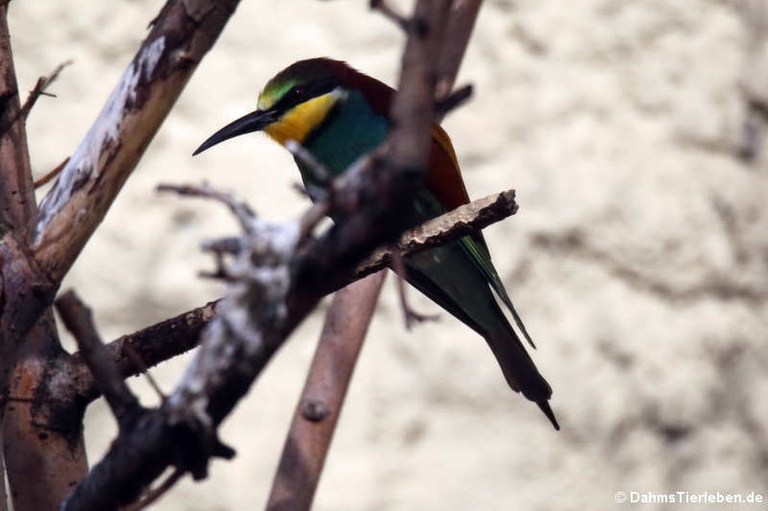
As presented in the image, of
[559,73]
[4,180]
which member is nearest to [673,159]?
[559,73]

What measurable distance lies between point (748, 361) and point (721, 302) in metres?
0.11

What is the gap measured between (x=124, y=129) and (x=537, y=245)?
1232mm

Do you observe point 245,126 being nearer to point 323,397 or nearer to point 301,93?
point 301,93

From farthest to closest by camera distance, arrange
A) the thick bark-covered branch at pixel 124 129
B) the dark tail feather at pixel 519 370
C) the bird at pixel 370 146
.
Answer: the bird at pixel 370 146, the dark tail feather at pixel 519 370, the thick bark-covered branch at pixel 124 129

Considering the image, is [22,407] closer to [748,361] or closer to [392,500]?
[392,500]

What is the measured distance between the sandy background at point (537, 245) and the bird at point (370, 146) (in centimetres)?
37

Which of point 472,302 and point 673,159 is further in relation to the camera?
point 673,159

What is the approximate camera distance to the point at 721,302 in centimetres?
218

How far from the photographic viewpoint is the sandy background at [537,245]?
6.61ft

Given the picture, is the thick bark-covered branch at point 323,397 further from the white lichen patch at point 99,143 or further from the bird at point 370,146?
the white lichen patch at point 99,143

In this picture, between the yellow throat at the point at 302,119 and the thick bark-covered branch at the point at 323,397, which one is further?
the yellow throat at the point at 302,119

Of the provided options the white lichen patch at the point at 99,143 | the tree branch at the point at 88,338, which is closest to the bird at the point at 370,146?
the white lichen patch at the point at 99,143

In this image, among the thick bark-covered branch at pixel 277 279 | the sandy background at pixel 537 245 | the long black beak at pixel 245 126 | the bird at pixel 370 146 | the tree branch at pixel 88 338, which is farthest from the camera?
the sandy background at pixel 537 245

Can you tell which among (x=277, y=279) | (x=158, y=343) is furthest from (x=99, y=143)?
(x=277, y=279)
